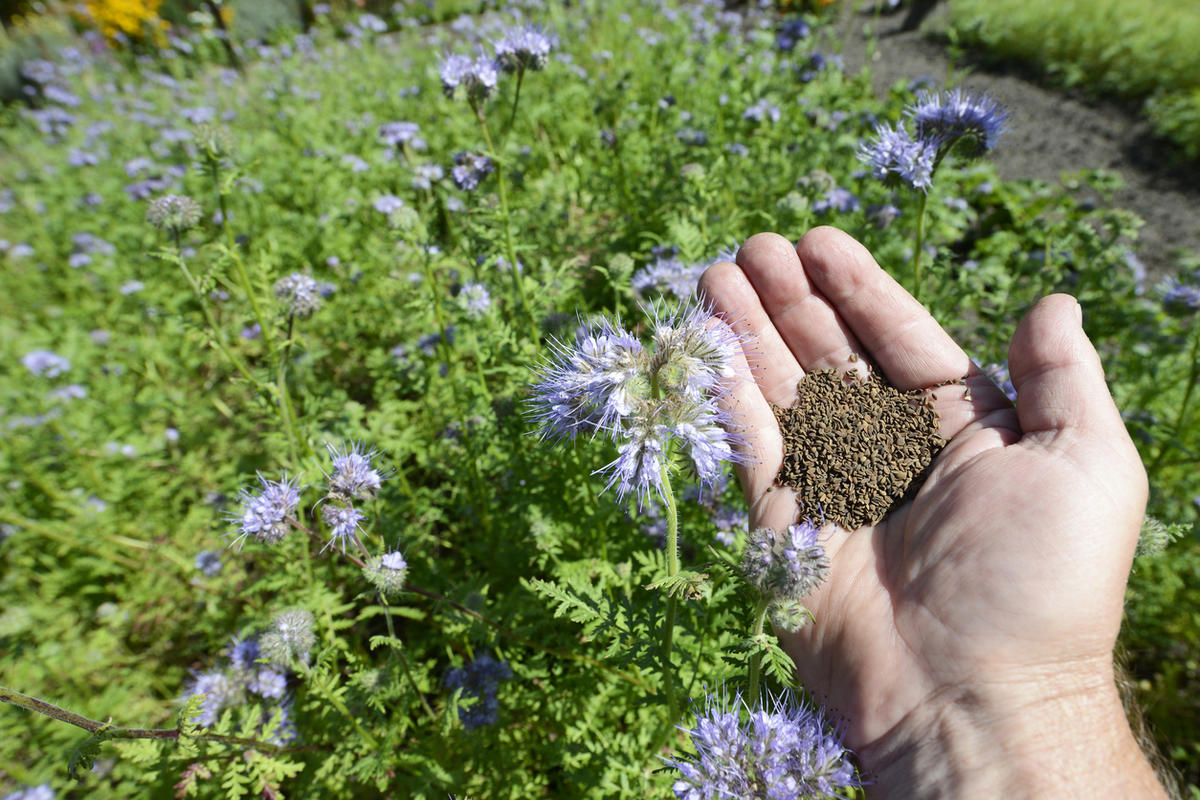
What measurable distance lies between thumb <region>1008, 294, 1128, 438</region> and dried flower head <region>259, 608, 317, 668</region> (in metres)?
3.06

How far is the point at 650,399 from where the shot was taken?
2.19m

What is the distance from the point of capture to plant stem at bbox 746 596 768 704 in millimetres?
2016

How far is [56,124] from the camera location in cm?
1066

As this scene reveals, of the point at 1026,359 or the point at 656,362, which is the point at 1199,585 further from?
the point at 656,362

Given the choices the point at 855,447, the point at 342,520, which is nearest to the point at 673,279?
the point at 855,447

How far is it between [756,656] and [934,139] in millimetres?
2970

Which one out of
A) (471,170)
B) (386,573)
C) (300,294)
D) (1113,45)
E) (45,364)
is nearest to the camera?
(386,573)

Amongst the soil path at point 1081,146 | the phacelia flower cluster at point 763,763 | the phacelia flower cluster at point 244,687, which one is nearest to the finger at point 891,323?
the phacelia flower cluster at point 763,763

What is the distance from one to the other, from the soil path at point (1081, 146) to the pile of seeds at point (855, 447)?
206 inches

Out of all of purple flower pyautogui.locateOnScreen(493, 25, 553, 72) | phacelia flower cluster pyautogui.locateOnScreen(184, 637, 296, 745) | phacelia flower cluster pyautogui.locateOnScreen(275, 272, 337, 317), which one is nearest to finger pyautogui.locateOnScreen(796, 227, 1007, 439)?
purple flower pyautogui.locateOnScreen(493, 25, 553, 72)

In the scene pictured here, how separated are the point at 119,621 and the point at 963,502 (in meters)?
5.15

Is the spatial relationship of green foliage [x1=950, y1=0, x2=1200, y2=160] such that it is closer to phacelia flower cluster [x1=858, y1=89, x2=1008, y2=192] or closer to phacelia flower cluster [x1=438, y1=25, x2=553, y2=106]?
phacelia flower cluster [x1=858, y1=89, x2=1008, y2=192]

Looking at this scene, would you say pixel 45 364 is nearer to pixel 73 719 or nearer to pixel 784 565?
pixel 73 719

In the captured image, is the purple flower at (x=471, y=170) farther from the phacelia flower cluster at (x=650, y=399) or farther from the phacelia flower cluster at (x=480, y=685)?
the phacelia flower cluster at (x=480, y=685)
